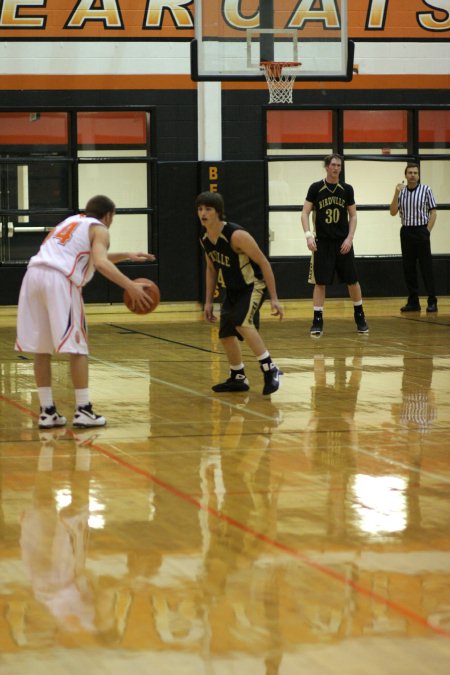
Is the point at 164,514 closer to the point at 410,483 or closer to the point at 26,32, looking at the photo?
the point at 410,483

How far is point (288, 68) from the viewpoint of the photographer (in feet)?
49.8

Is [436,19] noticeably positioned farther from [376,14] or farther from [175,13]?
[175,13]

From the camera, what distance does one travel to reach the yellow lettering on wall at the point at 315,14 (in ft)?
49.1

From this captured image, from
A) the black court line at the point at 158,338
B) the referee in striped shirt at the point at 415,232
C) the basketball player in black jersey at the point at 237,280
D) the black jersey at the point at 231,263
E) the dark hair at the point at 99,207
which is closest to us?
the dark hair at the point at 99,207

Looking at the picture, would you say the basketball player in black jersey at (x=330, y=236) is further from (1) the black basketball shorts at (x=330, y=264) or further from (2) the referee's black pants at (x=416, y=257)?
(2) the referee's black pants at (x=416, y=257)

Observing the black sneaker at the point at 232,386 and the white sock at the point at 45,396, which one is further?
the black sneaker at the point at 232,386

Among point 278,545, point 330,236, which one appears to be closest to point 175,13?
point 330,236

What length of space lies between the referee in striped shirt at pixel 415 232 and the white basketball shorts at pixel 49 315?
964 cm

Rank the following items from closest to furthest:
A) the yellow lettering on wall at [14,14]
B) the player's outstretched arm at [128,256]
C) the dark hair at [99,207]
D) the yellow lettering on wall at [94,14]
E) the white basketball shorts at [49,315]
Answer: the white basketball shorts at [49,315] → the dark hair at [99,207] → the player's outstretched arm at [128,256] → the yellow lettering on wall at [14,14] → the yellow lettering on wall at [94,14]

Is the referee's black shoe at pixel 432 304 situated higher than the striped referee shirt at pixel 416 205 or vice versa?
the striped referee shirt at pixel 416 205

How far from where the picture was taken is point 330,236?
14.6m

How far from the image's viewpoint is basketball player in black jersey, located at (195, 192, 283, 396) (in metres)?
9.61

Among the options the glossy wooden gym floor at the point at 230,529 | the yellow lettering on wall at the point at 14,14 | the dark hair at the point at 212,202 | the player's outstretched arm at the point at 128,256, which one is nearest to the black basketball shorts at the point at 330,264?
the glossy wooden gym floor at the point at 230,529

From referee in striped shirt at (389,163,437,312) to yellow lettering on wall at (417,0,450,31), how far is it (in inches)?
99.5
